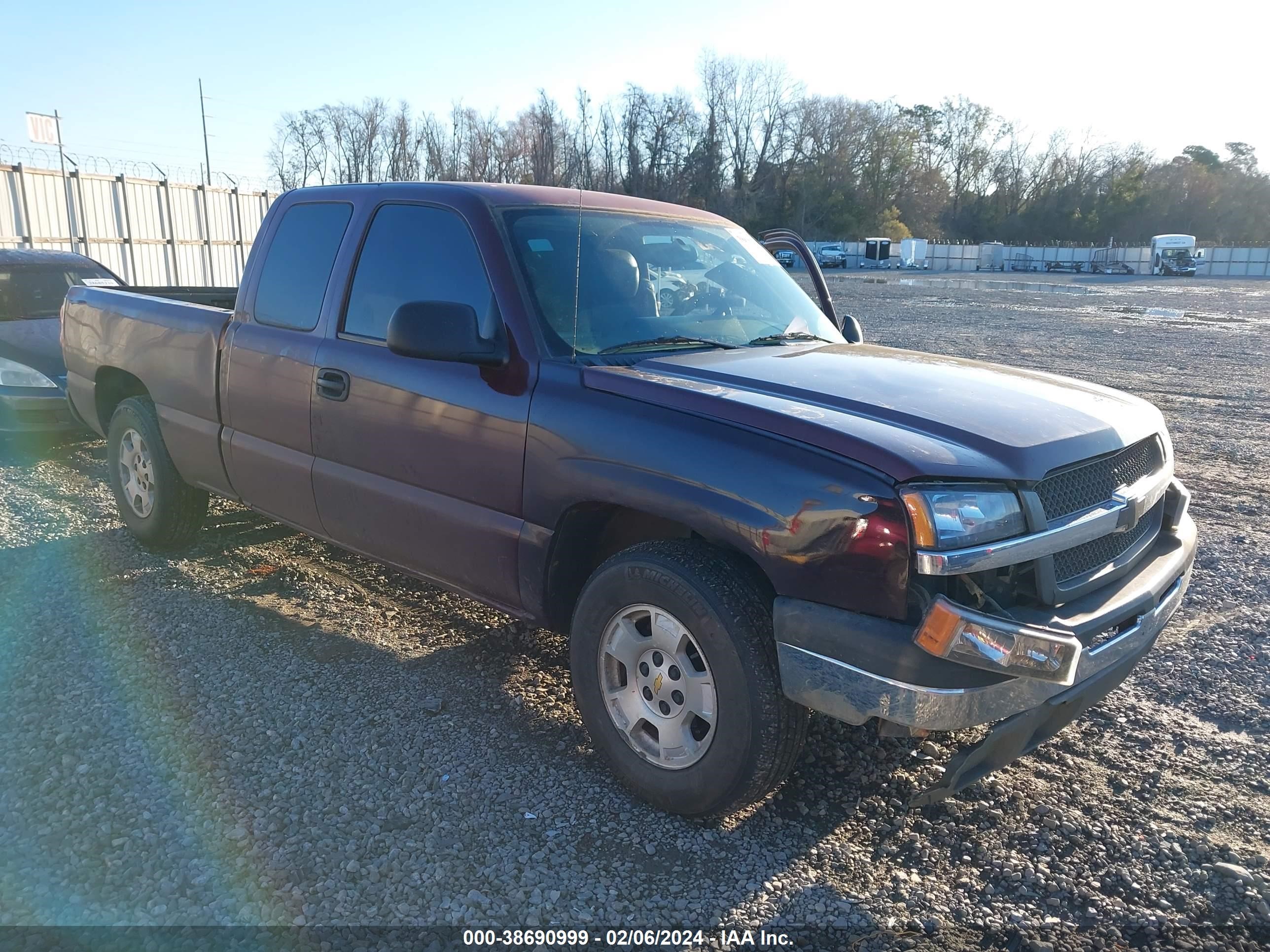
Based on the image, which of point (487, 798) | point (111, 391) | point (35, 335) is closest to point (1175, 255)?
point (35, 335)

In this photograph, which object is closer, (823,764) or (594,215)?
(823,764)

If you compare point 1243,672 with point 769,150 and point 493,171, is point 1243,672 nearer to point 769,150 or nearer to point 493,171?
point 493,171

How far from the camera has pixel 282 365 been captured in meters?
4.30

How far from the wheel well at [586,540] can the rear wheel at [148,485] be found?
2.93m

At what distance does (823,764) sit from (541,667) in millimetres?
1329

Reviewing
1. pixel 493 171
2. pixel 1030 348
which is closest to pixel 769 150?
pixel 493 171

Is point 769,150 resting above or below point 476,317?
above

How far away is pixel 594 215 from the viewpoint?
393 cm

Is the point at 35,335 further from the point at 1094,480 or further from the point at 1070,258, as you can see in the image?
the point at 1070,258

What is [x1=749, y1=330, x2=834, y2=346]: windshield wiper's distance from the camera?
393 cm

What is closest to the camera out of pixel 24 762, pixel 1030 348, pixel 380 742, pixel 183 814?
pixel 183 814

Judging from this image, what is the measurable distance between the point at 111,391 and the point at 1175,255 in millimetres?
67005

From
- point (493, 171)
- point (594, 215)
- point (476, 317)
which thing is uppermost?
point (493, 171)

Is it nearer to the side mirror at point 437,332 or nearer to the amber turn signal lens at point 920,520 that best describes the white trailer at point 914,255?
the side mirror at point 437,332
